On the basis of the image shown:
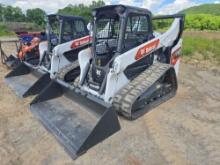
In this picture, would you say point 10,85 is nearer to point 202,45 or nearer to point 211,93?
point 211,93

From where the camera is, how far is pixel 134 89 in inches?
166

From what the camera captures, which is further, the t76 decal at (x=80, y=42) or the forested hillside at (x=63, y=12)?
the forested hillside at (x=63, y=12)

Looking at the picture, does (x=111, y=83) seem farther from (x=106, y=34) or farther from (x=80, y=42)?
(x=80, y=42)

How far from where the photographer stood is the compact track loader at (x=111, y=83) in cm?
365

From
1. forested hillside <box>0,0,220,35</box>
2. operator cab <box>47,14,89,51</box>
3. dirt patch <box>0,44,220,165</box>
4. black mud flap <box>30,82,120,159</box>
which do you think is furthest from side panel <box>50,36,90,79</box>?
forested hillside <box>0,0,220,35</box>

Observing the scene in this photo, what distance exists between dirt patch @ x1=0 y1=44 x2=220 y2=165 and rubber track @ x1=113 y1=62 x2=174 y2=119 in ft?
1.01

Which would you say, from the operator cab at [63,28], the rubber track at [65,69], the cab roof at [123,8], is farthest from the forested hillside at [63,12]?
the cab roof at [123,8]

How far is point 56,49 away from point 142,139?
12.6 feet

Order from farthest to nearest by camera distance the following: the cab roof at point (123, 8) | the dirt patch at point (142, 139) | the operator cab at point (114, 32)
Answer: the operator cab at point (114, 32), the cab roof at point (123, 8), the dirt patch at point (142, 139)

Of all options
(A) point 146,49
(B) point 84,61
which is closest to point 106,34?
(B) point 84,61

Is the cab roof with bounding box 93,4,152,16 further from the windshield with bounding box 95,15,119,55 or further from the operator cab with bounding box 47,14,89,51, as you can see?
the operator cab with bounding box 47,14,89,51

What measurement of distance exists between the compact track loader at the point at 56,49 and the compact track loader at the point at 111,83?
170 centimetres

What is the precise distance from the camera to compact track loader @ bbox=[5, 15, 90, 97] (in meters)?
6.43

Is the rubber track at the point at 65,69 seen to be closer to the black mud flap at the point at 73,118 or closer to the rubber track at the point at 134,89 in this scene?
the black mud flap at the point at 73,118
